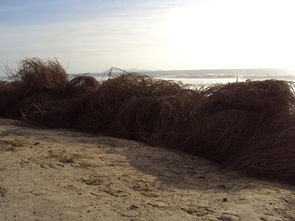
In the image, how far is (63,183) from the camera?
383cm

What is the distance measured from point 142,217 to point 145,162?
193 cm

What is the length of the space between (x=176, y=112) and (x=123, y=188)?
3383 mm

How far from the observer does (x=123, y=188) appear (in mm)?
3846

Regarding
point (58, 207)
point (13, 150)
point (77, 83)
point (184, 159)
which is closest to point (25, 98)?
point (77, 83)

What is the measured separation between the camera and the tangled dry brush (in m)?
5.41

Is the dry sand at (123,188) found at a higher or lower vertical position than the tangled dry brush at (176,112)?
lower

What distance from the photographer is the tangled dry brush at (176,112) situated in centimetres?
541

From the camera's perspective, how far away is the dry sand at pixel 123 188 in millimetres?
3197

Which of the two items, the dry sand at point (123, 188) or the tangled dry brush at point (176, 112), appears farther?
the tangled dry brush at point (176, 112)

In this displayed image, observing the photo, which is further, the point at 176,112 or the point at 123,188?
the point at 176,112

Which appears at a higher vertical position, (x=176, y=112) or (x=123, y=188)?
(x=176, y=112)

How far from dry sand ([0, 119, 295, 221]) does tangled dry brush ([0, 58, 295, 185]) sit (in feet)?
1.84

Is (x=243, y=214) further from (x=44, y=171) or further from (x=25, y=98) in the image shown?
(x=25, y=98)

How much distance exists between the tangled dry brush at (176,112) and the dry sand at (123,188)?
56cm
